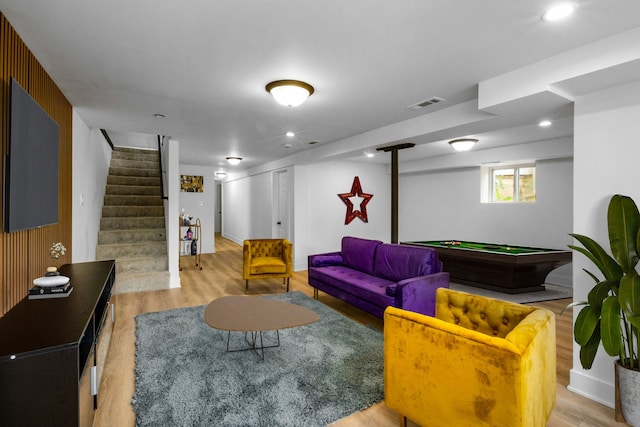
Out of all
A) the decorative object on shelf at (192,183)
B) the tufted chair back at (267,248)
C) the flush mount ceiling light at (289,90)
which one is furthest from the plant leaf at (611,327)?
the decorative object on shelf at (192,183)

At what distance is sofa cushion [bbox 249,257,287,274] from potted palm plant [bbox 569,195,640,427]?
12.2ft

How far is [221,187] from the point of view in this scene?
12820 mm

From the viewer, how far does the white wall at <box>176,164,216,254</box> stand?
28.5 feet

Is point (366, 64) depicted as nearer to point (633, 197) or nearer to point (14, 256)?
point (633, 197)

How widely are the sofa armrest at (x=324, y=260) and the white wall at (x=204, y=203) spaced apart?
4.92 m

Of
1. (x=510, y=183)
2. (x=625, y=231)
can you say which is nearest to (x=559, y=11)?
(x=625, y=231)

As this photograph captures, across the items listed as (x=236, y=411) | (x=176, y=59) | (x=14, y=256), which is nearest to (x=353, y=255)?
(x=236, y=411)

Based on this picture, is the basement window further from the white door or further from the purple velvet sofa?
the white door

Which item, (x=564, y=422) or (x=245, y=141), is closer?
(x=564, y=422)

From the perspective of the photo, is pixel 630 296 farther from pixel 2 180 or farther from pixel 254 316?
pixel 2 180

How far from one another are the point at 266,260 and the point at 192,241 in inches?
131

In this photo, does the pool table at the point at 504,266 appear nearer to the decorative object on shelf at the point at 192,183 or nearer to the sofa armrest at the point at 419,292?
the sofa armrest at the point at 419,292

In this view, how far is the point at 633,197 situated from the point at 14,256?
420cm

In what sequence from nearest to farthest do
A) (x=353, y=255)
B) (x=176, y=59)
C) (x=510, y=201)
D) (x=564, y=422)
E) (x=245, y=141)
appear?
(x=564, y=422)
(x=176, y=59)
(x=353, y=255)
(x=245, y=141)
(x=510, y=201)
